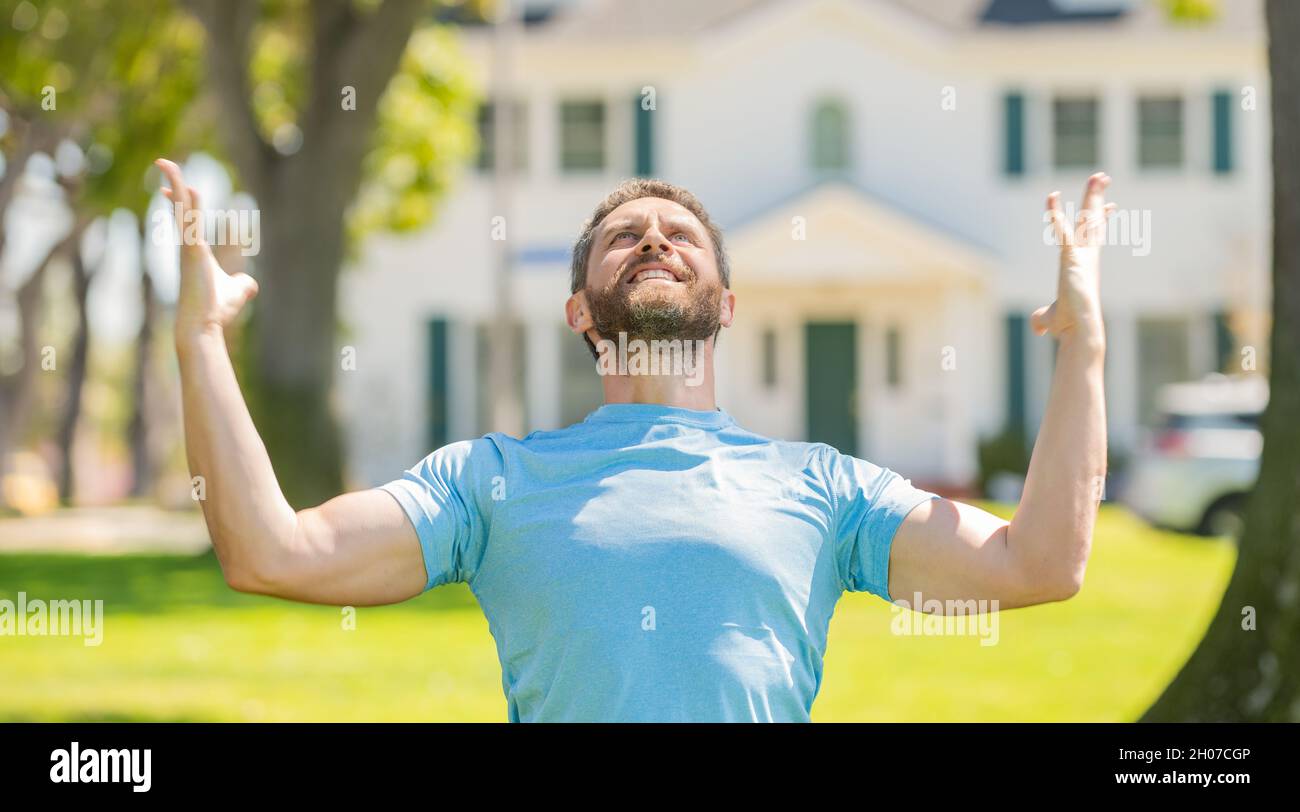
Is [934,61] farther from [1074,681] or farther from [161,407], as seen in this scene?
[161,407]

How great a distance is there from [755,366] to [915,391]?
235cm

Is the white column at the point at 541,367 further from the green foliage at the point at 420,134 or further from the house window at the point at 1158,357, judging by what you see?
the house window at the point at 1158,357

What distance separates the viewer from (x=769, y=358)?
24219mm

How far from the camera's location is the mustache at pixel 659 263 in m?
3.00

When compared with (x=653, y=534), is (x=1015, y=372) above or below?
above

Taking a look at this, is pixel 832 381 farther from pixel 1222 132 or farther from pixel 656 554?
pixel 656 554

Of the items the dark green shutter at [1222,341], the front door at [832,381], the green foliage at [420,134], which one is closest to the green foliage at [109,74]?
the green foliage at [420,134]

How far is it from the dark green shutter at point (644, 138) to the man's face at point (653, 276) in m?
21.2

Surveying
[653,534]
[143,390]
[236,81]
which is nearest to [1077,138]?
[236,81]

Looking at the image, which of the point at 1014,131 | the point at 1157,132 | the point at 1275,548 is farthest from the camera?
the point at 1157,132

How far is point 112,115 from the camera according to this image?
22.9m

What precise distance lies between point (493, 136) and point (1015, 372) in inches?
331

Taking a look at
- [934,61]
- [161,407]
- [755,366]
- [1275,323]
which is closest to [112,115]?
[755,366]

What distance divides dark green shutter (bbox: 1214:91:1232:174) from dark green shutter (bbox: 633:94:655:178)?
8.13 meters
